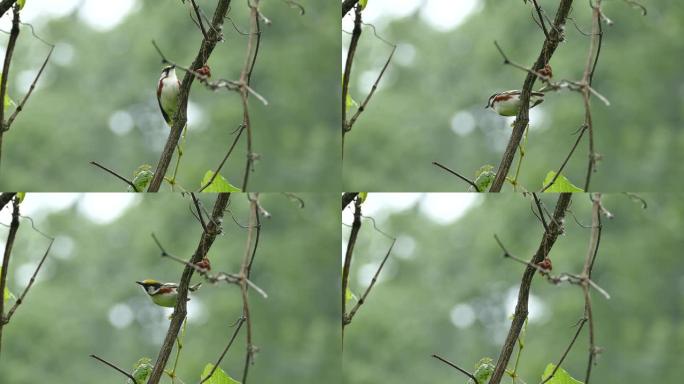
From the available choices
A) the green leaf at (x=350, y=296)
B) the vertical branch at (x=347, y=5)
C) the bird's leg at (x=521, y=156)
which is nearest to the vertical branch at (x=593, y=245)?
the bird's leg at (x=521, y=156)

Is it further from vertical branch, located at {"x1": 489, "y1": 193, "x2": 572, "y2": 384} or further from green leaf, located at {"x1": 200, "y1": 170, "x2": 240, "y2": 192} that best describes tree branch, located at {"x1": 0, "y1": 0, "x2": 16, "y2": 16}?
vertical branch, located at {"x1": 489, "y1": 193, "x2": 572, "y2": 384}

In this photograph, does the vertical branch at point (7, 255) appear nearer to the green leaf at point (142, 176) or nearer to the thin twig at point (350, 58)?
the green leaf at point (142, 176)

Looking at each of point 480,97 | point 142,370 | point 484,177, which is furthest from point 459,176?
point 142,370

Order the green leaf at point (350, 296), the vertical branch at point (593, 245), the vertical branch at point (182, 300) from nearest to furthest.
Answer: the vertical branch at point (593, 245) → the vertical branch at point (182, 300) → the green leaf at point (350, 296)

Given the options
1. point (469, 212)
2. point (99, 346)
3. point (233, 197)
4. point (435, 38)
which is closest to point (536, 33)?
point (435, 38)

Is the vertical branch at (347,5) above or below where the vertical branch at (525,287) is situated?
above

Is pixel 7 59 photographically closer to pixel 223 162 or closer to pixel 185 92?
pixel 185 92

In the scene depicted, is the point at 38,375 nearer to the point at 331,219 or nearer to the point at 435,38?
the point at 331,219
